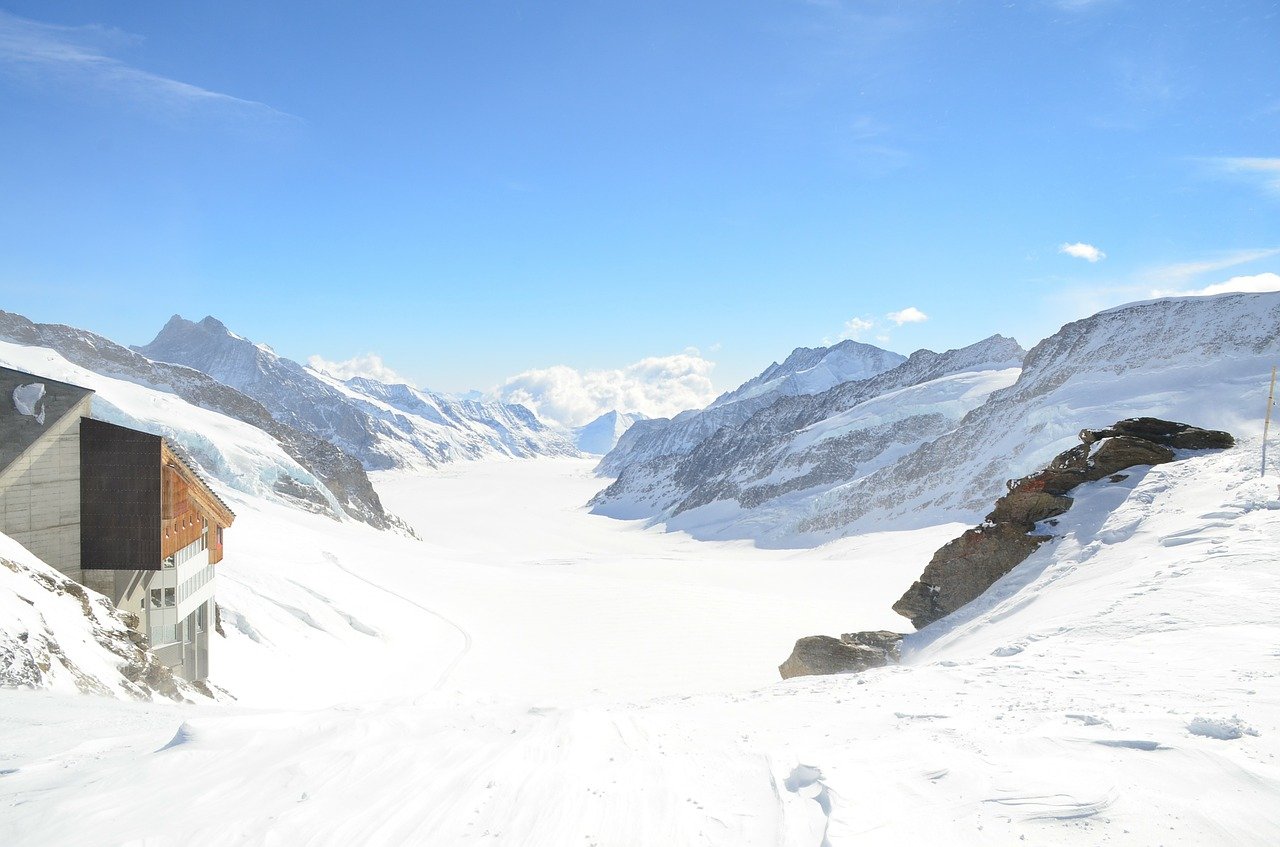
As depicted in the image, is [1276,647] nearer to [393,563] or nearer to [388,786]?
[388,786]

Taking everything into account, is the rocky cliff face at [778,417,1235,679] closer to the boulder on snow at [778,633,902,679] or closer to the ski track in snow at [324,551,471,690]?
the boulder on snow at [778,633,902,679]

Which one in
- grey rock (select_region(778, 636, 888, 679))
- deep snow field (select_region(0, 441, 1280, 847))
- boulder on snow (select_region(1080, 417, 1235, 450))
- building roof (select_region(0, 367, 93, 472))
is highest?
building roof (select_region(0, 367, 93, 472))

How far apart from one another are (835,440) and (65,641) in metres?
98.3

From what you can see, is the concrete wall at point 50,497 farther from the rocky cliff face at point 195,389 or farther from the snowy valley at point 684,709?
the rocky cliff face at point 195,389

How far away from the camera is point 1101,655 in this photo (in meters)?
8.86

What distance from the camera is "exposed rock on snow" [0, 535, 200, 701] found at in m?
7.84

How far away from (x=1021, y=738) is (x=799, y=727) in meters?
2.44

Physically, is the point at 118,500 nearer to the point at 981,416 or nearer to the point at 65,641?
the point at 65,641

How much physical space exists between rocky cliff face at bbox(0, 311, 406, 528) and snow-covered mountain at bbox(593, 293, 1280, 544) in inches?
1966

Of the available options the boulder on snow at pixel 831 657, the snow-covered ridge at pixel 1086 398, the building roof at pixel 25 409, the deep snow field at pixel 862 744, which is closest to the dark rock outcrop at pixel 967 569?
the deep snow field at pixel 862 744

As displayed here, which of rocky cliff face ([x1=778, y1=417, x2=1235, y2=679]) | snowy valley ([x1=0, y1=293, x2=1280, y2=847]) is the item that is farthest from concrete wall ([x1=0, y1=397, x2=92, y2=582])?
rocky cliff face ([x1=778, y1=417, x2=1235, y2=679])

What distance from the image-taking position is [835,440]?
99375 mm

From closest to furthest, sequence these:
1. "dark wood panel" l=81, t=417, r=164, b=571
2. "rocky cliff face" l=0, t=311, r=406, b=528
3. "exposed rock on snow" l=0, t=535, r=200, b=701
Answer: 1. "exposed rock on snow" l=0, t=535, r=200, b=701
2. "dark wood panel" l=81, t=417, r=164, b=571
3. "rocky cliff face" l=0, t=311, r=406, b=528

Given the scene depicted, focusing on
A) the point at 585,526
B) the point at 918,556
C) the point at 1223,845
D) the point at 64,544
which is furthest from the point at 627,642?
the point at 585,526
